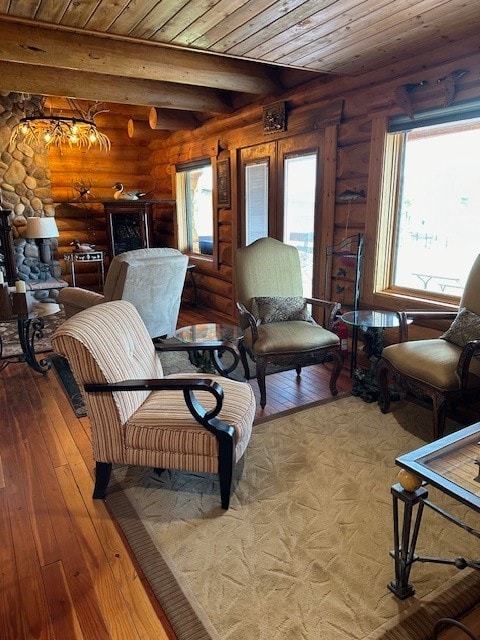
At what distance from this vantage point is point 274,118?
4254mm

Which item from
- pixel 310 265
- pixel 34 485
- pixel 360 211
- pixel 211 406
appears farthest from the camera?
pixel 310 265

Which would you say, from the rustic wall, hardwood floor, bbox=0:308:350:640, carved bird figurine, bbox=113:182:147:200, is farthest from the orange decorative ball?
carved bird figurine, bbox=113:182:147:200

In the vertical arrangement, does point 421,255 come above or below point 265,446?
above

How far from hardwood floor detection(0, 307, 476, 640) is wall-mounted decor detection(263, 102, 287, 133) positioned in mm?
2791

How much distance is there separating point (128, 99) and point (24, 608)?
15.1 feet

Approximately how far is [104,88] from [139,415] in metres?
3.88

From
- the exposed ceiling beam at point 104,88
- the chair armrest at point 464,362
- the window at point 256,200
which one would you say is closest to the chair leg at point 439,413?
the chair armrest at point 464,362

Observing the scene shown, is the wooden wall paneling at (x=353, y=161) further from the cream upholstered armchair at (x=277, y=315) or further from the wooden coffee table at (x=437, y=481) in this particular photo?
the wooden coffee table at (x=437, y=481)

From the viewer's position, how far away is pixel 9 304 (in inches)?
134

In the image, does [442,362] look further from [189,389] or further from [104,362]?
[104,362]

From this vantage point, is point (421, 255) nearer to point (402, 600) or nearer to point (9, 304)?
point (402, 600)

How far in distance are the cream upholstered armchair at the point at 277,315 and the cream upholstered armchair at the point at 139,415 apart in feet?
3.16

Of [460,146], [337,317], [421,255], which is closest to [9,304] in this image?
[337,317]

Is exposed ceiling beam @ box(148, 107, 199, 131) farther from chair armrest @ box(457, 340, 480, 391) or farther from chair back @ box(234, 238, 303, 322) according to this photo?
chair armrest @ box(457, 340, 480, 391)
